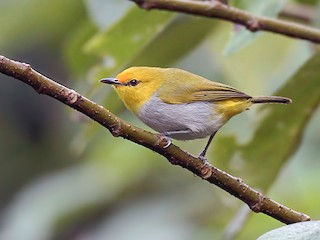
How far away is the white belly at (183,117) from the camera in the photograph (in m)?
1.78

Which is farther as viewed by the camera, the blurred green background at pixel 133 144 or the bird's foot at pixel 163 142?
the blurred green background at pixel 133 144

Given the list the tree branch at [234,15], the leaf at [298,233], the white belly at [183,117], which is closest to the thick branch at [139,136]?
the leaf at [298,233]

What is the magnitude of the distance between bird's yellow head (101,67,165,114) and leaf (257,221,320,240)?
78 cm

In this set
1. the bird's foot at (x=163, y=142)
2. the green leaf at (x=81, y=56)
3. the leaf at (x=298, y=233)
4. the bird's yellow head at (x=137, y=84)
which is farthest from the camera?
the green leaf at (x=81, y=56)

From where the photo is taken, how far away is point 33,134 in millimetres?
4465

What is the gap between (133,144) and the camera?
3.20 m

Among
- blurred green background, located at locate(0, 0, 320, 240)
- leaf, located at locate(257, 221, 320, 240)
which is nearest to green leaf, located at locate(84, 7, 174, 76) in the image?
blurred green background, located at locate(0, 0, 320, 240)

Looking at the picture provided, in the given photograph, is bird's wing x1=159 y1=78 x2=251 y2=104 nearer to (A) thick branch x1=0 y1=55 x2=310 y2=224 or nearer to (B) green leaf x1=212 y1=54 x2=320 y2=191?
(B) green leaf x1=212 y1=54 x2=320 y2=191

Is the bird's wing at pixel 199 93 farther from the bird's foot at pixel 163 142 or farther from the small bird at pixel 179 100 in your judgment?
the bird's foot at pixel 163 142

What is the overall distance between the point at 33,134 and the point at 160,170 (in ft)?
3.76

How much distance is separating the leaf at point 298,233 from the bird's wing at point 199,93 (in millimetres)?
776

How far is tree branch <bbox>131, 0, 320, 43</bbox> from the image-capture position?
176cm

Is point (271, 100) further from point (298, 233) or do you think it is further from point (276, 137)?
point (298, 233)

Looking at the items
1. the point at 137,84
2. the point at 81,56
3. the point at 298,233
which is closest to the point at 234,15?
the point at 137,84
